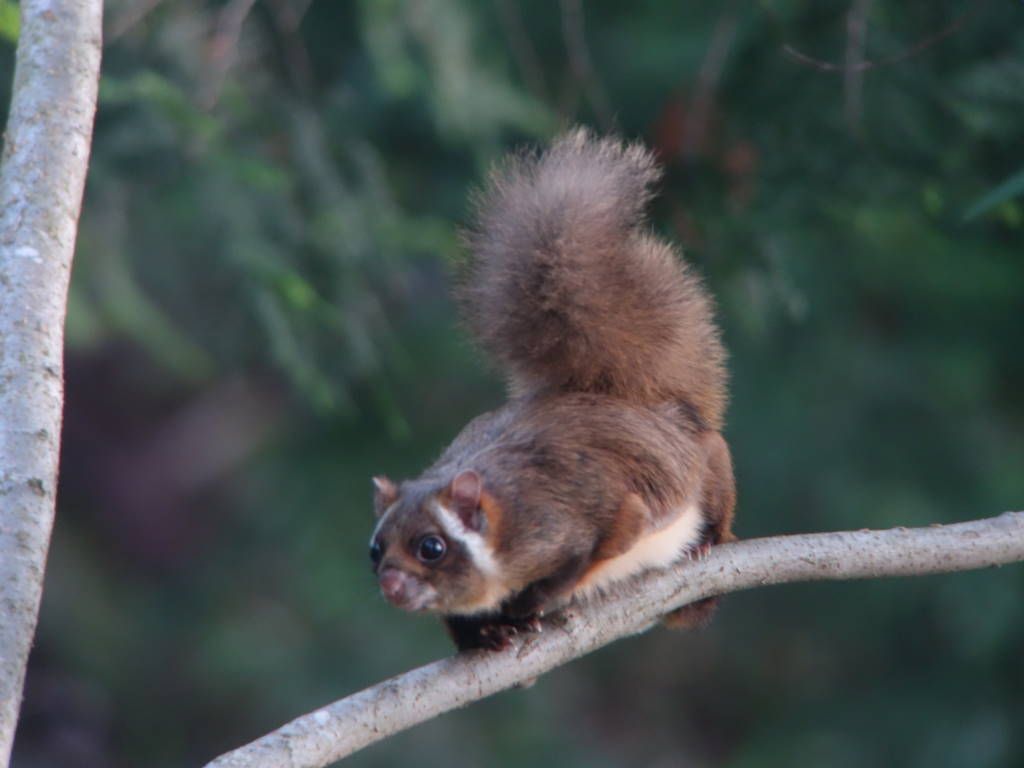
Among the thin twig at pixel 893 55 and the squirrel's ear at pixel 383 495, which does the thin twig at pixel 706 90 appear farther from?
the squirrel's ear at pixel 383 495

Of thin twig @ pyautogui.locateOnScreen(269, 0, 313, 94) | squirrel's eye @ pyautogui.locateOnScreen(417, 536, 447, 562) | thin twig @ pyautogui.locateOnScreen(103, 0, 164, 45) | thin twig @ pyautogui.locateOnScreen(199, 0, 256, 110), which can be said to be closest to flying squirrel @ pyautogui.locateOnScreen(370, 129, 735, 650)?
squirrel's eye @ pyautogui.locateOnScreen(417, 536, 447, 562)

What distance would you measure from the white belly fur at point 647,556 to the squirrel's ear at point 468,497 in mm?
243

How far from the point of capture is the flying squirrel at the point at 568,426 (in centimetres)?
291

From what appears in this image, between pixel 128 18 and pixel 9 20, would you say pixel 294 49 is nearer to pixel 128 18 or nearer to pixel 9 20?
pixel 128 18

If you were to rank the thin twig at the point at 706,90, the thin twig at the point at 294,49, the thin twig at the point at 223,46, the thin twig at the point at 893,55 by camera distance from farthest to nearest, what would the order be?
the thin twig at the point at 294,49 < the thin twig at the point at 706,90 < the thin twig at the point at 223,46 < the thin twig at the point at 893,55

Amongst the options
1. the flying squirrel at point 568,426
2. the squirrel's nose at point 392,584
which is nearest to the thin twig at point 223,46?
the flying squirrel at point 568,426

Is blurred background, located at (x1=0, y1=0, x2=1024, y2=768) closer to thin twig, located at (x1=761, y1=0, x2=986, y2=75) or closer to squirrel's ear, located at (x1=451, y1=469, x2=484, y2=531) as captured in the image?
thin twig, located at (x1=761, y1=0, x2=986, y2=75)

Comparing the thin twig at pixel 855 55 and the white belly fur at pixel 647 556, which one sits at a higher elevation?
the thin twig at pixel 855 55

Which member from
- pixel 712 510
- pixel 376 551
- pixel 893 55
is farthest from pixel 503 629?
pixel 893 55

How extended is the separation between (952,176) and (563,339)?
1649 millimetres

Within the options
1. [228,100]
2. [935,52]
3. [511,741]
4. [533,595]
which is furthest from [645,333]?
[511,741]

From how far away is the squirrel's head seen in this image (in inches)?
113

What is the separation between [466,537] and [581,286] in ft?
2.18

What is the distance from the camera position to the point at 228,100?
478cm
